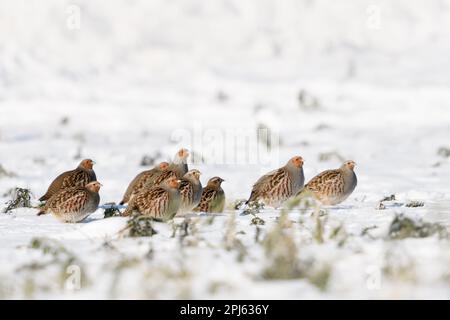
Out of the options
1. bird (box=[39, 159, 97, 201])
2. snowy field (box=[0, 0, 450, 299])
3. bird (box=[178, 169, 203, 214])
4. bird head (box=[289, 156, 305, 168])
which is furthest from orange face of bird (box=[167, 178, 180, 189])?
bird head (box=[289, 156, 305, 168])

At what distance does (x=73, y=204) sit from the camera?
294 inches

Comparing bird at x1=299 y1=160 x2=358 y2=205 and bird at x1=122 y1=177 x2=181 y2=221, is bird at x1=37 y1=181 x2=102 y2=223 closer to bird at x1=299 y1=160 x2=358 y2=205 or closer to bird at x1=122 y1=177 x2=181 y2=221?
bird at x1=122 y1=177 x2=181 y2=221

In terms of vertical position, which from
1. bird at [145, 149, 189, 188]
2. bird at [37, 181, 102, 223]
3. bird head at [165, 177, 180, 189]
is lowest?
bird at [37, 181, 102, 223]

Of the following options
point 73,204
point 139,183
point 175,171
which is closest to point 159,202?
point 73,204

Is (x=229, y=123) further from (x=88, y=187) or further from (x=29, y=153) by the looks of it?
(x=88, y=187)

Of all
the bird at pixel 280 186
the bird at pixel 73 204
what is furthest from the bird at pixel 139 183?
the bird at pixel 73 204

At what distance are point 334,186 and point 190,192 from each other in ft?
5.00

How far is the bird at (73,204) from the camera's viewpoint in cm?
748

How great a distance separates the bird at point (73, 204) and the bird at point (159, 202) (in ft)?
1.16

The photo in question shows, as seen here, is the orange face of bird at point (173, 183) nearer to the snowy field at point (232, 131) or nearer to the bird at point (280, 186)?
the snowy field at point (232, 131)

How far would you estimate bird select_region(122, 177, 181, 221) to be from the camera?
7.33 meters

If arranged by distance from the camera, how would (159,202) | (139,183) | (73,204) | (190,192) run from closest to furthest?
(159,202) < (73,204) < (190,192) < (139,183)

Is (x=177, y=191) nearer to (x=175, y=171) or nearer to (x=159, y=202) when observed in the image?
(x=159, y=202)
